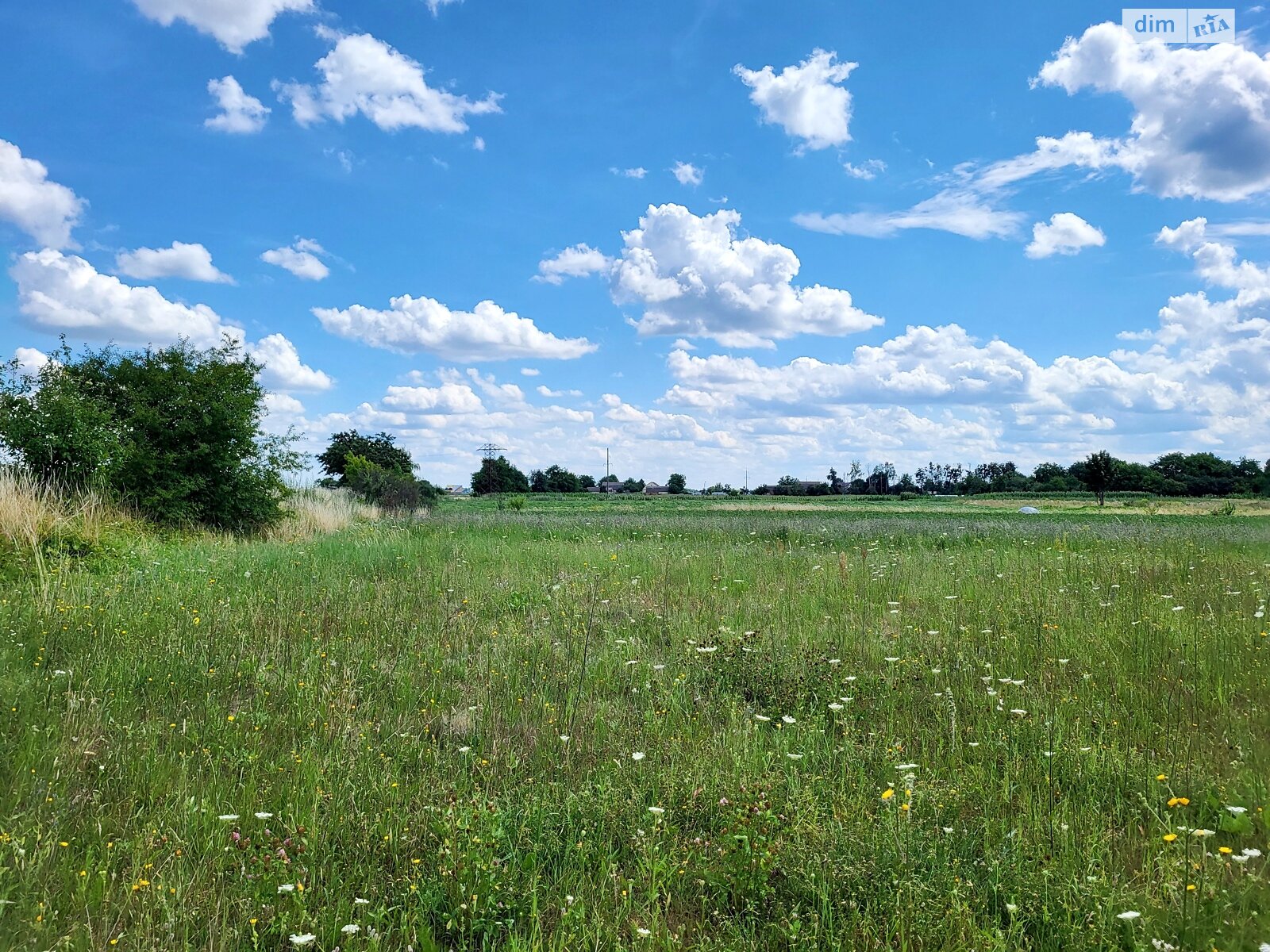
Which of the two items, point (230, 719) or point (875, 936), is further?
point (230, 719)

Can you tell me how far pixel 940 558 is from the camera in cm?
1234

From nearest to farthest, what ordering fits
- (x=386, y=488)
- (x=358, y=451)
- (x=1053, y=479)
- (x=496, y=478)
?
(x=386, y=488), (x=358, y=451), (x=496, y=478), (x=1053, y=479)

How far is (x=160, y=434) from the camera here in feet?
57.1

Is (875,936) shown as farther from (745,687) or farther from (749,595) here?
(749,595)

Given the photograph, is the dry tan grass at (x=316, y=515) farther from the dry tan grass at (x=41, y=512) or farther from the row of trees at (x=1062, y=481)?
the row of trees at (x=1062, y=481)

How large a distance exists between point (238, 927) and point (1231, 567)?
1284 centimetres

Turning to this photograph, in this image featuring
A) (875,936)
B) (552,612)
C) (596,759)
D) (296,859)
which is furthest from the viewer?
(552,612)

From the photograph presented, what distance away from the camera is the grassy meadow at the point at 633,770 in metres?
2.90

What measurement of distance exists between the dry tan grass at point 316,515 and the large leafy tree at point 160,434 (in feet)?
2.66

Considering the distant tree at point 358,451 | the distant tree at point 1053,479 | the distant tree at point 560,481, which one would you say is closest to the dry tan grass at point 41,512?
the distant tree at point 358,451

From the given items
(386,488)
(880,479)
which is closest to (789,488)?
(880,479)

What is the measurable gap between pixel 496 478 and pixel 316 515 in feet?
253

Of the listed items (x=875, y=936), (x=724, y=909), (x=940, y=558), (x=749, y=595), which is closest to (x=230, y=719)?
(x=724, y=909)

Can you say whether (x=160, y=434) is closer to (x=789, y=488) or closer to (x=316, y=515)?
(x=316, y=515)
